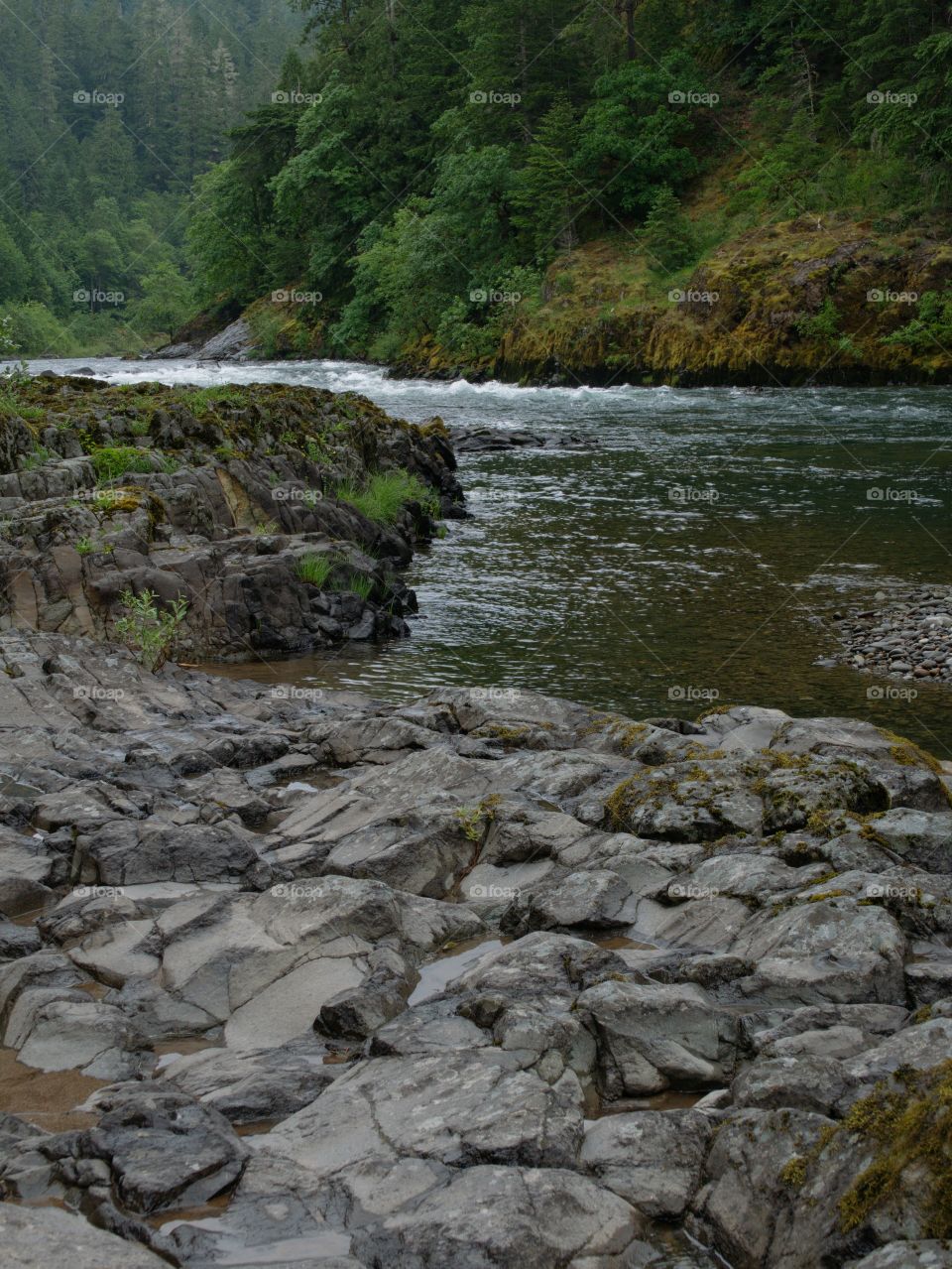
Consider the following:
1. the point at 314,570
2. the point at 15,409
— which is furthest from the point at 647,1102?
the point at 15,409

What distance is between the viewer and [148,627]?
11898 millimetres

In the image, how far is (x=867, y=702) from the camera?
1091 cm

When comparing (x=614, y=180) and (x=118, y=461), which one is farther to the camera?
(x=614, y=180)

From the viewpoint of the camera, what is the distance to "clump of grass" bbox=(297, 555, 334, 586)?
45.7 ft

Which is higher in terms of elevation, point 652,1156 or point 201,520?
point 201,520

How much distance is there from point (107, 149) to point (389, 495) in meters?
157

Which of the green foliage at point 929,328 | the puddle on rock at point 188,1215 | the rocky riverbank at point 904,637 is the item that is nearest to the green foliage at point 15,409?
the rocky riverbank at point 904,637

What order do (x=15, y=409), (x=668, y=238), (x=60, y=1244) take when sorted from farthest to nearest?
(x=668, y=238) → (x=15, y=409) → (x=60, y=1244)

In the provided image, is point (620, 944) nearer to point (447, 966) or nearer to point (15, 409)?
point (447, 966)

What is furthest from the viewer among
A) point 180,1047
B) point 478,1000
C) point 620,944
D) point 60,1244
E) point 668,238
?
point 668,238

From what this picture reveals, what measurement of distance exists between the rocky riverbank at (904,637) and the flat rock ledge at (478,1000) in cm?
362

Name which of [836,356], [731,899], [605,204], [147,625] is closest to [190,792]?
[731,899]

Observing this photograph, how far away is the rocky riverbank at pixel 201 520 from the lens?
1227 centimetres

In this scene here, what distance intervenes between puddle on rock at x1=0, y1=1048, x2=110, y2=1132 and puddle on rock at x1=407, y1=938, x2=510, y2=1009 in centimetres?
142
